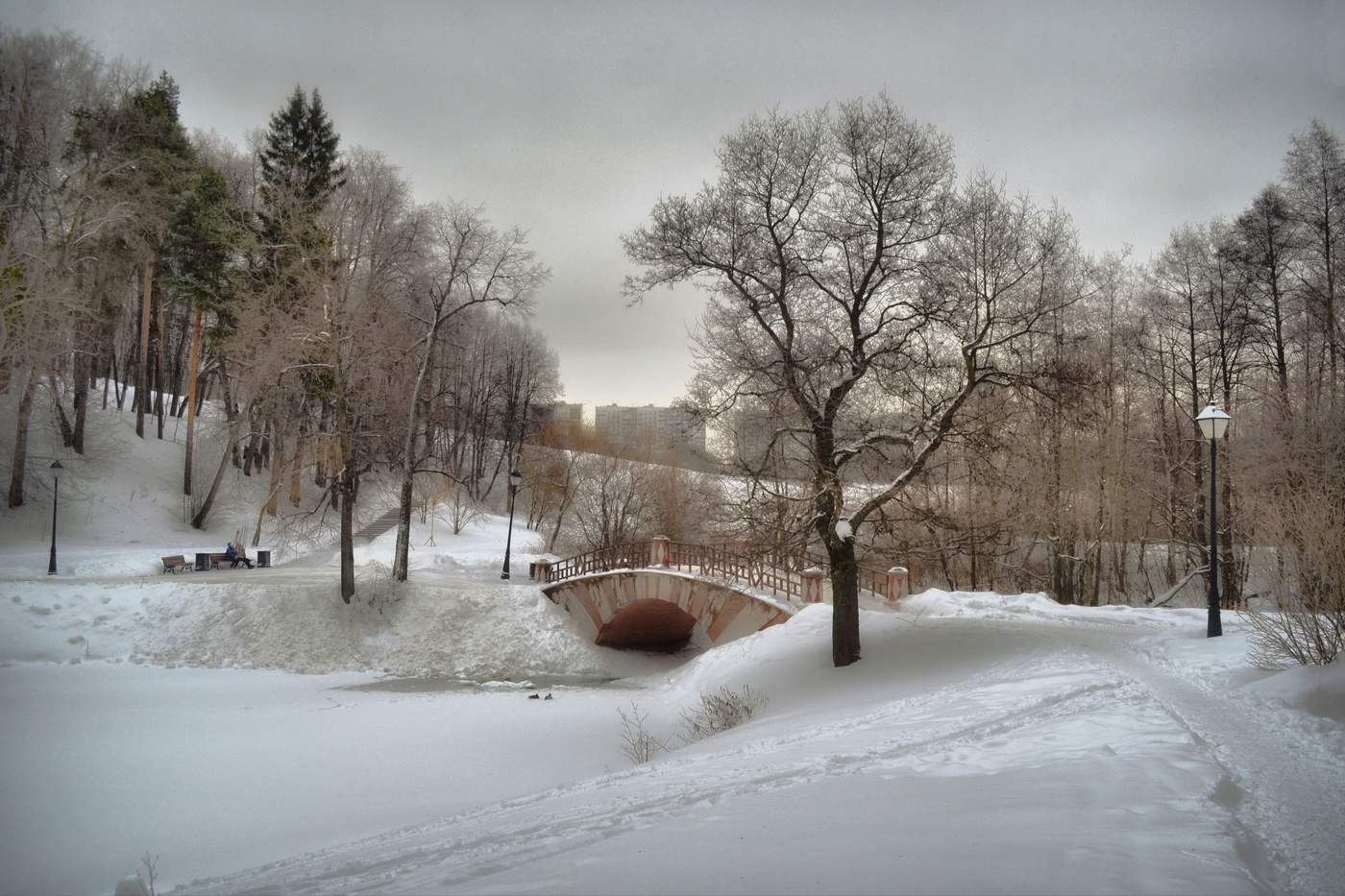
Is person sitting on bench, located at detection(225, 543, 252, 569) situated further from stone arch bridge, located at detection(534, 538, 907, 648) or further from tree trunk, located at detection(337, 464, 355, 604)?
stone arch bridge, located at detection(534, 538, 907, 648)

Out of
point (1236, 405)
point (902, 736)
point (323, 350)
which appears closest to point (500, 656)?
point (323, 350)

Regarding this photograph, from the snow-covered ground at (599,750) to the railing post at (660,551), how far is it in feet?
10.1

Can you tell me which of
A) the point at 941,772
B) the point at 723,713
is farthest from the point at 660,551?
the point at 941,772

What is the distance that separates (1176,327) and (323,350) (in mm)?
24371

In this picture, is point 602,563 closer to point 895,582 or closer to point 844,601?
point 895,582

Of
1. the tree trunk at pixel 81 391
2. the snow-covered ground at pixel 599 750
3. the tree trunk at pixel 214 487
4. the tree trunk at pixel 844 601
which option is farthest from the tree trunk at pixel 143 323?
the tree trunk at pixel 844 601

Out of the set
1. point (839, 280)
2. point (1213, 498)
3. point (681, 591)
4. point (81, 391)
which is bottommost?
point (681, 591)

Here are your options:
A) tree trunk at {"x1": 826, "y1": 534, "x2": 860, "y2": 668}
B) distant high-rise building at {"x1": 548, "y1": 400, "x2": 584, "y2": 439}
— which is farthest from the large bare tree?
distant high-rise building at {"x1": 548, "y1": 400, "x2": 584, "y2": 439}

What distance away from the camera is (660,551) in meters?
20.2

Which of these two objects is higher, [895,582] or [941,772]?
[895,582]

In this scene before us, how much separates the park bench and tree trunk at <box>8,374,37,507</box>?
876cm

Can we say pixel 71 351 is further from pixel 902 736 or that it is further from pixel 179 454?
pixel 902 736

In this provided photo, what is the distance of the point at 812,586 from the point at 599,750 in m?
6.27

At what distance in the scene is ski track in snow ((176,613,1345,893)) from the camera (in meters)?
4.00
